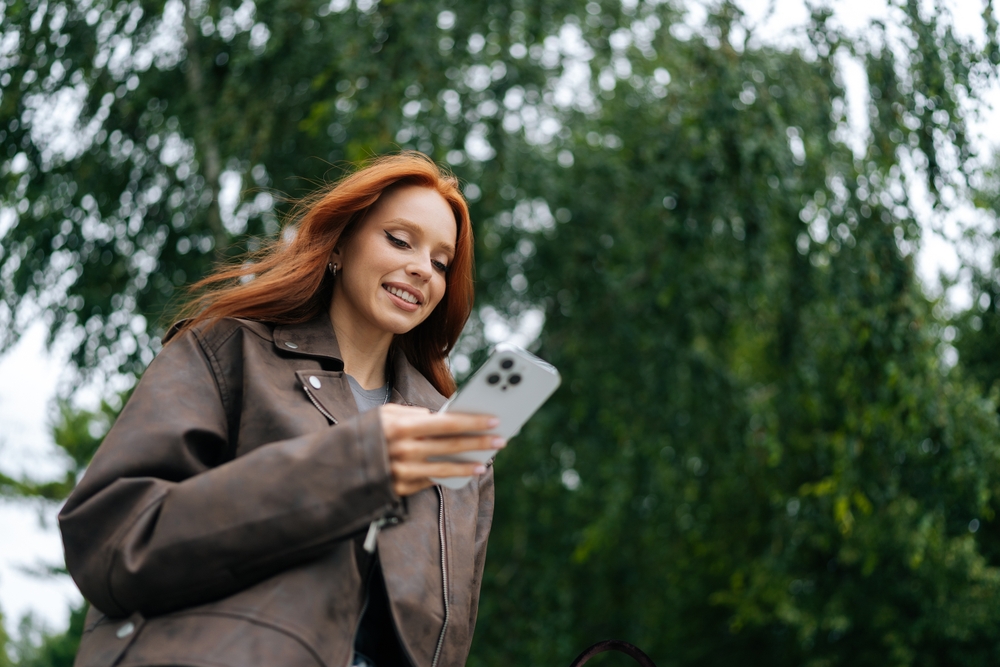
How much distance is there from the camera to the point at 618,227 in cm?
595

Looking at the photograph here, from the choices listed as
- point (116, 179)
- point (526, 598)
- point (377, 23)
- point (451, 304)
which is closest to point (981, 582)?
point (526, 598)

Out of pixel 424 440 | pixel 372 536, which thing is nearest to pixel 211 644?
pixel 372 536

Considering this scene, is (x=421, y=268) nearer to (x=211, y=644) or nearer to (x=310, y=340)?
(x=310, y=340)

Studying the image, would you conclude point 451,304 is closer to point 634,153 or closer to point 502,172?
point 502,172

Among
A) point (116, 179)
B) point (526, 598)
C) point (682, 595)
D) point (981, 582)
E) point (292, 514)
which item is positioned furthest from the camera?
point (682, 595)

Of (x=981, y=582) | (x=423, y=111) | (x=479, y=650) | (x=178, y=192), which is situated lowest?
(x=479, y=650)

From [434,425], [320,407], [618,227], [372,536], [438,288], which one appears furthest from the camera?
[618,227]

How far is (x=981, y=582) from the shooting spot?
5.90m

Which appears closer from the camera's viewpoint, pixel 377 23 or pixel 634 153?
pixel 377 23

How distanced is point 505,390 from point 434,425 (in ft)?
0.32

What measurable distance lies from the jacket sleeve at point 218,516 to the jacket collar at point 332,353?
1.11ft

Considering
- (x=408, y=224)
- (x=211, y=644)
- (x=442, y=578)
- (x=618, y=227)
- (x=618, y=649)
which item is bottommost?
(x=618, y=227)

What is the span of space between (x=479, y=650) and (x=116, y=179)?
12.5 ft

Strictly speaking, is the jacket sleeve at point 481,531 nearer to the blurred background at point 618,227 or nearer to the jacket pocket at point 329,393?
the jacket pocket at point 329,393
